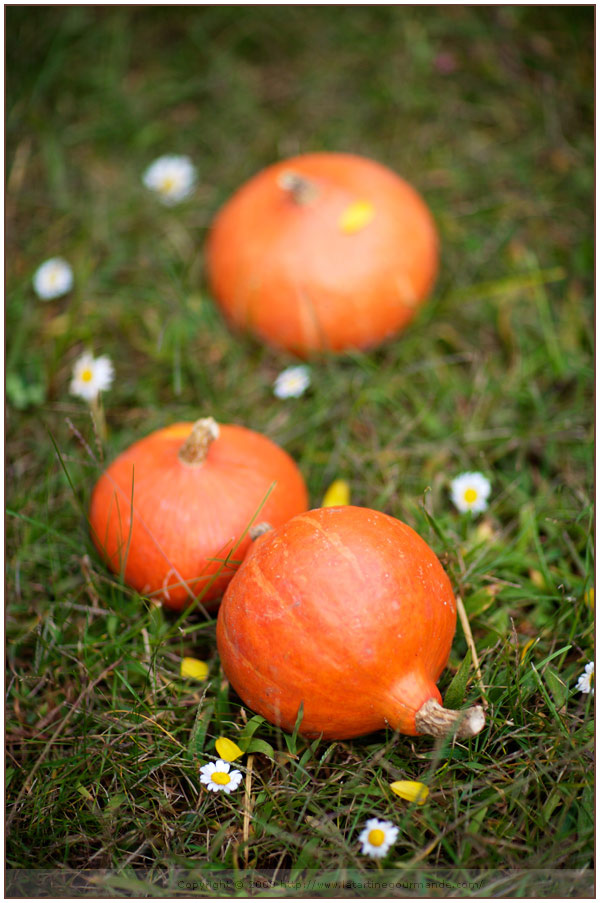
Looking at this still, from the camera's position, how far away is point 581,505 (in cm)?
294

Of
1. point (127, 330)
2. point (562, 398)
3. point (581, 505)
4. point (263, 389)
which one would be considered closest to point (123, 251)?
point (127, 330)

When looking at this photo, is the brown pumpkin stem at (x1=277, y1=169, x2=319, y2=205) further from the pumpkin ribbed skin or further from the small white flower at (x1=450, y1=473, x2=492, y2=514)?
the pumpkin ribbed skin

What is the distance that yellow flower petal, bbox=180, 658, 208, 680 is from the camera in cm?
249

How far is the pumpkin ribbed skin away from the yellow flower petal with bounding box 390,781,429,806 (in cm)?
16

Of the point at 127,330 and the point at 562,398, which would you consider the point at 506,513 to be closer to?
the point at 562,398

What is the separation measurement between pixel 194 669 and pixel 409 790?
2.64ft

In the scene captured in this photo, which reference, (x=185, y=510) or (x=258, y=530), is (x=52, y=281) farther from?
(x=258, y=530)

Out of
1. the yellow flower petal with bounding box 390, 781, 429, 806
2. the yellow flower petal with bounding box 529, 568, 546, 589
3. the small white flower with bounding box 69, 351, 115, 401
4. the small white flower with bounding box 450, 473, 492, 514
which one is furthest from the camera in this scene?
the small white flower with bounding box 69, 351, 115, 401

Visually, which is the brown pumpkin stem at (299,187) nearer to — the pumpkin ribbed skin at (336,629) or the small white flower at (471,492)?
the small white flower at (471,492)

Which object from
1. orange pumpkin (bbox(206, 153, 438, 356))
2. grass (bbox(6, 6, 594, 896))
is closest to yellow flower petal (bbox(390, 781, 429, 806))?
grass (bbox(6, 6, 594, 896))

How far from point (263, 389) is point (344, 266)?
685 mm

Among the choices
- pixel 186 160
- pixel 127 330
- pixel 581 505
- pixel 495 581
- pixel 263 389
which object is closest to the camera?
pixel 495 581

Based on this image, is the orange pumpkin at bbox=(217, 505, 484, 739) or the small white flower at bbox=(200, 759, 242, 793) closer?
the orange pumpkin at bbox=(217, 505, 484, 739)

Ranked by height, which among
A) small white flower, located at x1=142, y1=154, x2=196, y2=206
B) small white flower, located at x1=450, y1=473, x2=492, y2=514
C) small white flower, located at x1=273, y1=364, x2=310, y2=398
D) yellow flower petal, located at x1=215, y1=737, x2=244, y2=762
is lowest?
yellow flower petal, located at x1=215, y1=737, x2=244, y2=762
